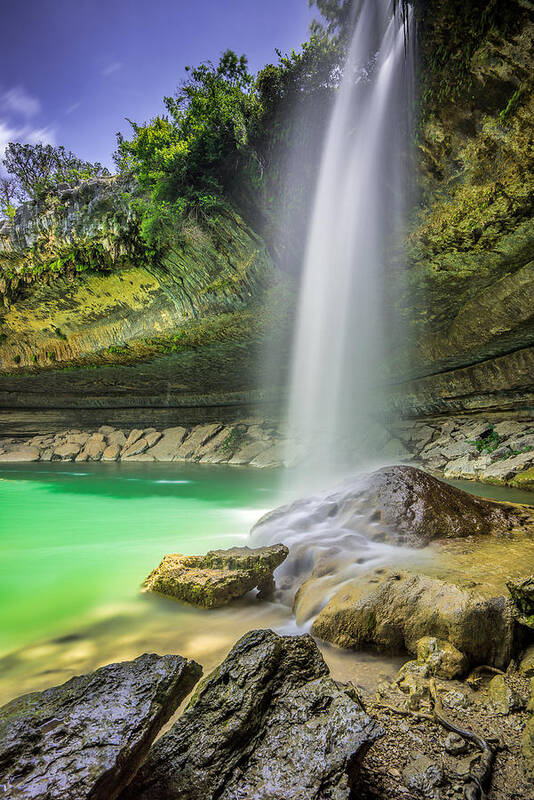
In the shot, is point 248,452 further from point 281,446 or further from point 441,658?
point 441,658

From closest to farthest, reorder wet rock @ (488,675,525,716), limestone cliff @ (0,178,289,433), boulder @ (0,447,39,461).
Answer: wet rock @ (488,675,525,716)
limestone cliff @ (0,178,289,433)
boulder @ (0,447,39,461)

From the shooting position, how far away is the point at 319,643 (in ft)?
7.31

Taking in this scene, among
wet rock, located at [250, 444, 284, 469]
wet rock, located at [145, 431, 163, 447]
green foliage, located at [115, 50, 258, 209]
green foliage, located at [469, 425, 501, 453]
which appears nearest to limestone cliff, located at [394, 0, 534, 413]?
green foliage, located at [469, 425, 501, 453]

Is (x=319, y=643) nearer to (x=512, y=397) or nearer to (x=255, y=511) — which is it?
(x=255, y=511)

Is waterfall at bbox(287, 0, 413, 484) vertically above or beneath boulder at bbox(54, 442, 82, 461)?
above

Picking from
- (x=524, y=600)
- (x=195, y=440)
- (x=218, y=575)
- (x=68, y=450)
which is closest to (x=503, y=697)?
(x=524, y=600)

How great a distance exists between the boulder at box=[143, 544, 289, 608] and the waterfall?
6.36m

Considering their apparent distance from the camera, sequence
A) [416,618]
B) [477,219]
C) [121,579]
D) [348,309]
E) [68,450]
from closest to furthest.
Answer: [416,618] → [121,579] → [477,219] → [348,309] → [68,450]

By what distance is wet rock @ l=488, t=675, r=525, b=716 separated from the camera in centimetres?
147

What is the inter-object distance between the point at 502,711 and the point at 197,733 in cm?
120

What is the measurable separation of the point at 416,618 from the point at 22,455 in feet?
57.0

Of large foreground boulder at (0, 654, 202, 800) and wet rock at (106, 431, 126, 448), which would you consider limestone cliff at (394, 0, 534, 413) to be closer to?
large foreground boulder at (0, 654, 202, 800)

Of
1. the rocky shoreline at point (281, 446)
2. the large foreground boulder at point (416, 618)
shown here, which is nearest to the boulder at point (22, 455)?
the rocky shoreline at point (281, 446)

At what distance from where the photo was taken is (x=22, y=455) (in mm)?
15359
